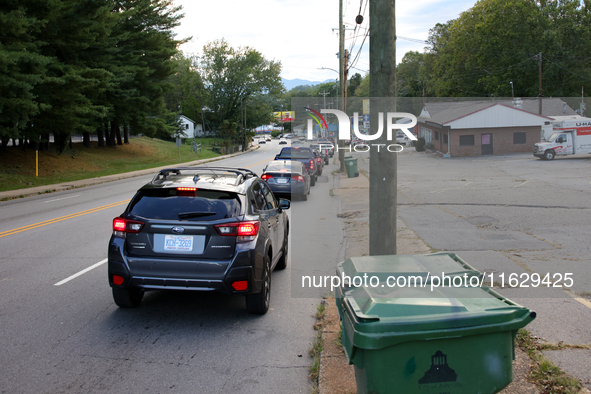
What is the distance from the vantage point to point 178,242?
5402mm

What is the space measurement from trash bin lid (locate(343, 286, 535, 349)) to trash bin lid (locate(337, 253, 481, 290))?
525mm

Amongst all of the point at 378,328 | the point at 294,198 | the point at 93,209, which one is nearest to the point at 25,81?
the point at 93,209

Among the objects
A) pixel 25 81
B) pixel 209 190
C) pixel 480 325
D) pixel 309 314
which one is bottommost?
pixel 309 314

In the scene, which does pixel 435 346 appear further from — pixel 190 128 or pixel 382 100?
pixel 190 128

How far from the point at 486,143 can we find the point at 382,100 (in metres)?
34.0

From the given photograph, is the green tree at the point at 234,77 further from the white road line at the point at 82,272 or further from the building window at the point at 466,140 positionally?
the white road line at the point at 82,272

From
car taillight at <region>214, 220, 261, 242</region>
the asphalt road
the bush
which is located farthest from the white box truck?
car taillight at <region>214, 220, 261, 242</region>

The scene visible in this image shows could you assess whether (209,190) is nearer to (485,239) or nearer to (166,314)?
(166,314)

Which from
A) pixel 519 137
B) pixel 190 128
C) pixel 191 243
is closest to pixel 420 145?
pixel 519 137

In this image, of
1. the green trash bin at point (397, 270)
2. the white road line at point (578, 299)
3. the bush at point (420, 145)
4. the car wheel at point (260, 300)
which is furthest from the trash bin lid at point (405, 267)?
the bush at point (420, 145)

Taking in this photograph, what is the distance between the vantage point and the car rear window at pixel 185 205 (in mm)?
5516

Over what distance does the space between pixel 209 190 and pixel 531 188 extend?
1590 centimetres

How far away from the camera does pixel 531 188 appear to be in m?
18.2

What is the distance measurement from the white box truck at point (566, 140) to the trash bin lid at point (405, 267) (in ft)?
104
